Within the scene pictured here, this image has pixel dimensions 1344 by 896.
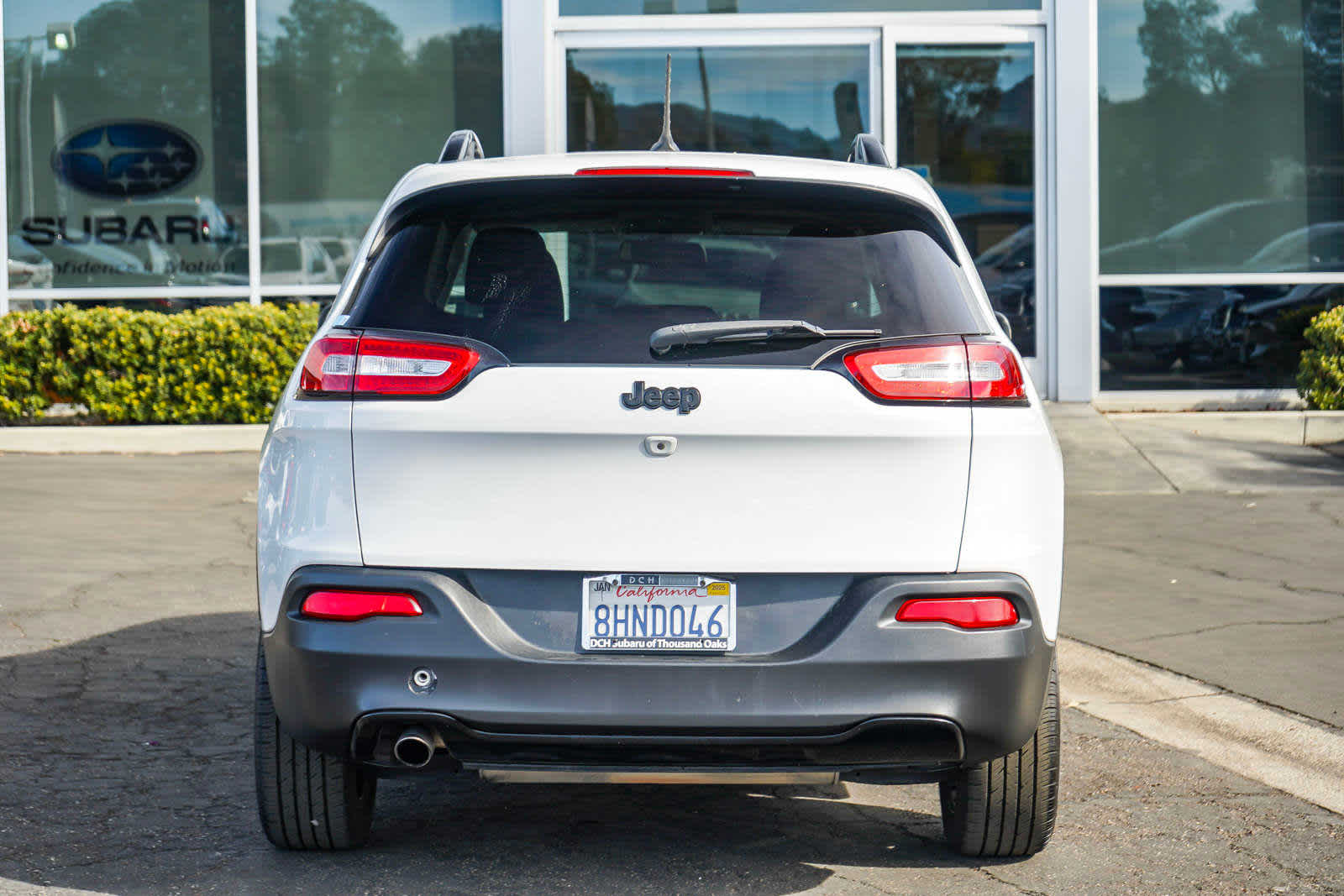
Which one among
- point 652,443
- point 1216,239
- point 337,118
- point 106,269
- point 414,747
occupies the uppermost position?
point 337,118

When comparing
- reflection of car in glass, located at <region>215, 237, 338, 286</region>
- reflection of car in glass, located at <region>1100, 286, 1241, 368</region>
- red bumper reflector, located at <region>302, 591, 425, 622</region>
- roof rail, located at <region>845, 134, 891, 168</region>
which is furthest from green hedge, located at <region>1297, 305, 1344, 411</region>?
red bumper reflector, located at <region>302, 591, 425, 622</region>

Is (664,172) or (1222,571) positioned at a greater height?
(664,172)

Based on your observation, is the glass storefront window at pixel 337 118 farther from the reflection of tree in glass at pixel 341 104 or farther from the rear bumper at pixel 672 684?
the rear bumper at pixel 672 684

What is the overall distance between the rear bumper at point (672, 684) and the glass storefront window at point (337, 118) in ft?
36.3

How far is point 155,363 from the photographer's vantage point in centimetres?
1259

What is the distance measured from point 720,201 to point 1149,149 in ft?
34.9

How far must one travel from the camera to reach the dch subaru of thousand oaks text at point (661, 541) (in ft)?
11.3

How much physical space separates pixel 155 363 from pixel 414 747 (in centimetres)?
975

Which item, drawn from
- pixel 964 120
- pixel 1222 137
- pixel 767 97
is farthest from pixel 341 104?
pixel 1222 137

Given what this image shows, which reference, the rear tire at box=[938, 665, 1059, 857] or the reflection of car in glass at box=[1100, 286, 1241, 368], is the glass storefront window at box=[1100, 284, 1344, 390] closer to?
the reflection of car in glass at box=[1100, 286, 1241, 368]

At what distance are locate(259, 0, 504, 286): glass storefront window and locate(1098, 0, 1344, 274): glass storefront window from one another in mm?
5283

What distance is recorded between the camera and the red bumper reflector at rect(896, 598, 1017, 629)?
347cm

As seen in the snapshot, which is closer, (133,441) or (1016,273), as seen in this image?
(133,441)

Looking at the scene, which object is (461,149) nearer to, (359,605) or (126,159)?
(359,605)
